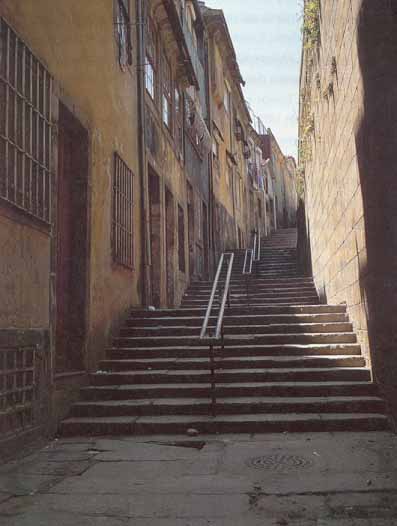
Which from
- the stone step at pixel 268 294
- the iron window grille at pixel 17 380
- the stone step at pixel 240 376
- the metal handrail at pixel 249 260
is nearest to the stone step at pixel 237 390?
the stone step at pixel 240 376

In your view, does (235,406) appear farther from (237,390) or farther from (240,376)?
(240,376)

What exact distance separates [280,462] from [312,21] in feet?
23.4

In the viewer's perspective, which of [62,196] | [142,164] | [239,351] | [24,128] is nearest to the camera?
[24,128]

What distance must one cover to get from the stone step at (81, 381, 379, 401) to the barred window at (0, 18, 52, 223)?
2.13 meters

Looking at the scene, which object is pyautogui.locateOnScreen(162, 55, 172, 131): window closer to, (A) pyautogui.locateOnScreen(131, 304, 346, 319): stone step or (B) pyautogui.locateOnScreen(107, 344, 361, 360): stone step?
(A) pyautogui.locateOnScreen(131, 304, 346, 319): stone step

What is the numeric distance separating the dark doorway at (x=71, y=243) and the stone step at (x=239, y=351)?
924 millimetres

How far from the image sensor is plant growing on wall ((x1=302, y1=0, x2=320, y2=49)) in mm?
8891

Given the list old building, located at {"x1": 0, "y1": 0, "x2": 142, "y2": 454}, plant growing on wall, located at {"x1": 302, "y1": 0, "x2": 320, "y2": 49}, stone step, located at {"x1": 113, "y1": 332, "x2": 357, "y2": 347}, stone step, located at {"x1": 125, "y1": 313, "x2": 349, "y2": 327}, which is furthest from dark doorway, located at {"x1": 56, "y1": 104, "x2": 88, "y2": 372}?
plant growing on wall, located at {"x1": 302, "y1": 0, "x2": 320, "y2": 49}

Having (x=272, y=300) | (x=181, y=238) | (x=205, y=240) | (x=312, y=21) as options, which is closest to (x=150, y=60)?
(x=312, y=21)

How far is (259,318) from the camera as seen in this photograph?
8.50 metres

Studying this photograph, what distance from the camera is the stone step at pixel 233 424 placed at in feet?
18.5

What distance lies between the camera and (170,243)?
12234 mm

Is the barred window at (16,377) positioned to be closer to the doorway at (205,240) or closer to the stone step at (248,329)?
the stone step at (248,329)

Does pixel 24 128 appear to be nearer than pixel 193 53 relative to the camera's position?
Yes
